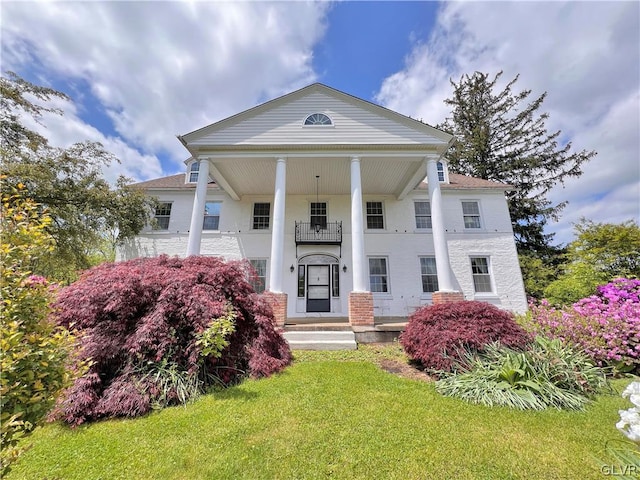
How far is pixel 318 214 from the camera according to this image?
1229 centimetres

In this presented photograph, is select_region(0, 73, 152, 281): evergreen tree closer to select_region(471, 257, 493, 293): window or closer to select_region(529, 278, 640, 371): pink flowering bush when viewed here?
select_region(529, 278, 640, 371): pink flowering bush

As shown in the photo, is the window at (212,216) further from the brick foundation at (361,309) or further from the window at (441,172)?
the window at (441,172)

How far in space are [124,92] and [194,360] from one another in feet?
29.2

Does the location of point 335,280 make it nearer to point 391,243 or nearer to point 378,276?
→ point 378,276

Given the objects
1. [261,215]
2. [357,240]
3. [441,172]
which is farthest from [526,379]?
[441,172]

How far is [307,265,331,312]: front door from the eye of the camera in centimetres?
1113

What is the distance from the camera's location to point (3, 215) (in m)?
2.05

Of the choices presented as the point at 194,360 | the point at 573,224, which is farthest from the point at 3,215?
the point at 573,224

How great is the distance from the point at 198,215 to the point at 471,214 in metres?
12.1

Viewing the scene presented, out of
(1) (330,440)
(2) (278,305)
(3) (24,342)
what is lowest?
(1) (330,440)

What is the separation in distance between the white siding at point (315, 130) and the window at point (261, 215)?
355cm

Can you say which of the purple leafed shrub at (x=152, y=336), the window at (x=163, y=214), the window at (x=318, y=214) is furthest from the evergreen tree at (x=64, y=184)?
the window at (x=318, y=214)

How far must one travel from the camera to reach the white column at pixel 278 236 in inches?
323

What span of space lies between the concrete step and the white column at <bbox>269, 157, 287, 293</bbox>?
5.27 ft
